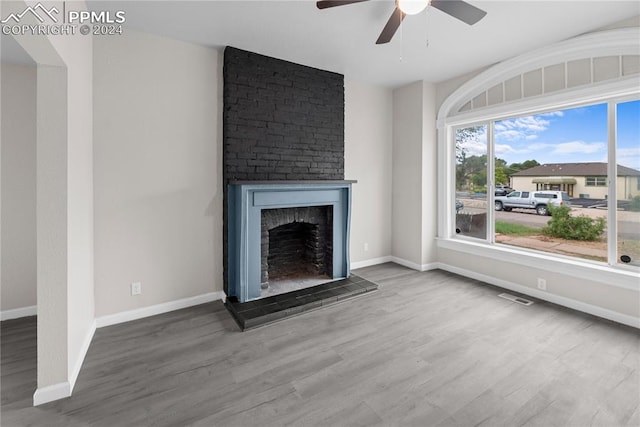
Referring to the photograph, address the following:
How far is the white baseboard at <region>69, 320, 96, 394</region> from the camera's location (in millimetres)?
1942

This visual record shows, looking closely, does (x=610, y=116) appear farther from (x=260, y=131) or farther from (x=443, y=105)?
(x=260, y=131)

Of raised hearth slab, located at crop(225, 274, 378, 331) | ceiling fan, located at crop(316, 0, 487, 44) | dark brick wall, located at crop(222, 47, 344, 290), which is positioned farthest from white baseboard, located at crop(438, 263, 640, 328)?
ceiling fan, located at crop(316, 0, 487, 44)

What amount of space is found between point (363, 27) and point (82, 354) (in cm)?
371

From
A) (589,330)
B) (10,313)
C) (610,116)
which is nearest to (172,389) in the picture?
(10,313)

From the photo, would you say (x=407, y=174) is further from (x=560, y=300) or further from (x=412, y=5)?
(x=412, y=5)

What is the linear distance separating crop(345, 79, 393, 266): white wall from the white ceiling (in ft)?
2.73

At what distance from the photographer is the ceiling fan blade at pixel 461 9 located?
2094 millimetres

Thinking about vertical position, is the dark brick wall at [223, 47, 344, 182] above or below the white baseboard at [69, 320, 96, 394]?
above

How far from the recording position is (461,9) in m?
2.16

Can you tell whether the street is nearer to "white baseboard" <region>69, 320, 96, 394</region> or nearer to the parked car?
the parked car

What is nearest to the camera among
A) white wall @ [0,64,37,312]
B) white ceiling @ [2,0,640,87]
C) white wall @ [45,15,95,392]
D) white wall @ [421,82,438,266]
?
white wall @ [45,15,95,392]

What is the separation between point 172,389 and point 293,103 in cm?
314

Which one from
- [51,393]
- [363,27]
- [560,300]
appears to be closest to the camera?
[51,393]

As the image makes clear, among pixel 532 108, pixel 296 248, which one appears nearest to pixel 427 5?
pixel 532 108
